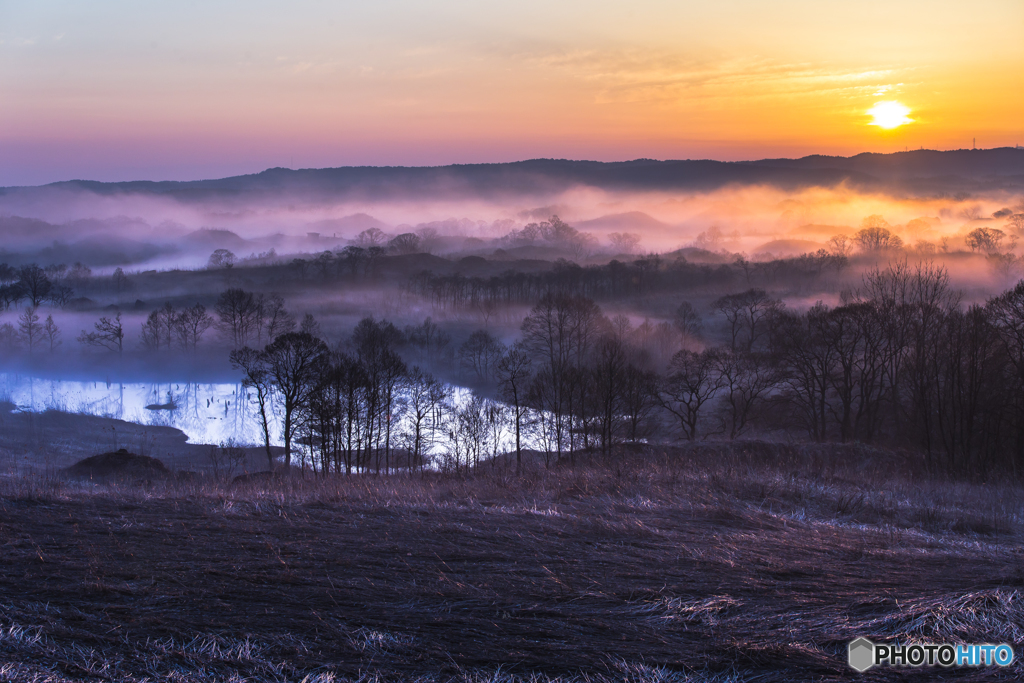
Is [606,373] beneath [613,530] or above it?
beneath

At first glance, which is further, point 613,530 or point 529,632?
point 613,530

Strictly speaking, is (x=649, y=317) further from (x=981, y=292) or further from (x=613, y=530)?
(x=613, y=530)

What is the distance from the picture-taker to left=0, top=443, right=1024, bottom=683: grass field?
4.14 meters

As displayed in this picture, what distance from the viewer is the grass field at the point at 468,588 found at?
414 centimetres

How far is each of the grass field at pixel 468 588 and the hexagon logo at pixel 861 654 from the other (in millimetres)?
69

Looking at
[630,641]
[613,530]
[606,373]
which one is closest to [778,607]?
[630,641]

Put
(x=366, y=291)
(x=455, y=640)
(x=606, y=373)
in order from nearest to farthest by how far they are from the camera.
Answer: (x=455, y=640) < (x=606, y=373) < (x=366, y=291)

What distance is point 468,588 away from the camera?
17.6 feet

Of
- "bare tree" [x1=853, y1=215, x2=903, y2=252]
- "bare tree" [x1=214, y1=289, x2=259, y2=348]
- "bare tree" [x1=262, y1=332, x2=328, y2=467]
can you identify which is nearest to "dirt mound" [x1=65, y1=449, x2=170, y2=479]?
"bare tree" [x1=262, y1=332, x2=328, y2=467]

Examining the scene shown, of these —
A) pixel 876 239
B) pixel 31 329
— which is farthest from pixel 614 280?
pixel 31 329

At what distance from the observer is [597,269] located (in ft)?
420

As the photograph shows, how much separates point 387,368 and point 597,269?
84.6 m

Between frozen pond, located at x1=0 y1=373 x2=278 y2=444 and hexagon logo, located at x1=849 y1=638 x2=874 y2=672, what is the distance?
52.1 m

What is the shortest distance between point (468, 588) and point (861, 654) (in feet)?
9.04
